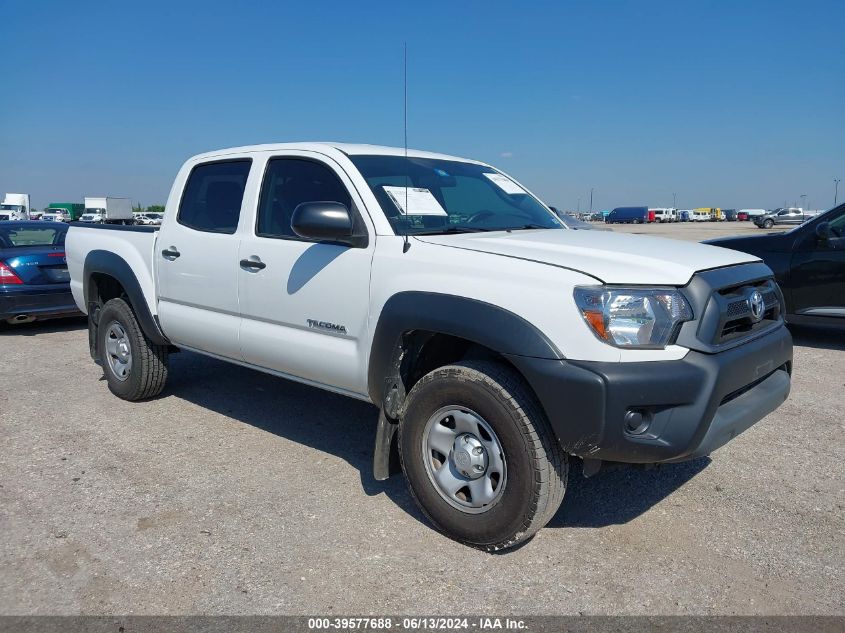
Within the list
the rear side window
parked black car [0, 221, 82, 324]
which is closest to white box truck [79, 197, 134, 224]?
parked black car [0, 221, 82, 324]

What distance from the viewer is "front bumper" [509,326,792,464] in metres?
2.74

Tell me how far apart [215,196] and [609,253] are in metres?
2.82

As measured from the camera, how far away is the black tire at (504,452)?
2.94m

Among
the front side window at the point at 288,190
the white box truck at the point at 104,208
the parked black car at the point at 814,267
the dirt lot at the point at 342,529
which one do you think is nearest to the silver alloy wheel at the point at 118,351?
the dirt lot at the point at 342,529

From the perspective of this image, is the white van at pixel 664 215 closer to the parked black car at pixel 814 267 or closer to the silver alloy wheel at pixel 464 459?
the parked black car at pixel 814 267

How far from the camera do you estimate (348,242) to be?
3658mm

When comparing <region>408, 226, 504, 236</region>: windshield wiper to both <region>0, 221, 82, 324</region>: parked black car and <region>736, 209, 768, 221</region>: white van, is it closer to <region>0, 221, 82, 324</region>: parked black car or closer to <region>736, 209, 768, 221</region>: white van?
<region>0, 221, 82, 324</region>: parked black car

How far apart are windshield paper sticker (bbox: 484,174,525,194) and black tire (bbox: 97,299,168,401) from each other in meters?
2.88

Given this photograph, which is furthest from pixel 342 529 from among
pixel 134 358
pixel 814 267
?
pixel 814 267

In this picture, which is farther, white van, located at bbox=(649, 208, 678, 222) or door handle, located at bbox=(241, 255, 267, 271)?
white van, located at bbox=(649, 208, 678, 222)

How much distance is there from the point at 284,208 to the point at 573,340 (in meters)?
Result: 2.17

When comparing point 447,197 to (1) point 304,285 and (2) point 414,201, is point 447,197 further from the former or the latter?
(1) point 304,285

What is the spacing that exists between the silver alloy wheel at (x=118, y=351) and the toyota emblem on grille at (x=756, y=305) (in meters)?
4.45

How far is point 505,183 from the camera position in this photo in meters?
4.76
